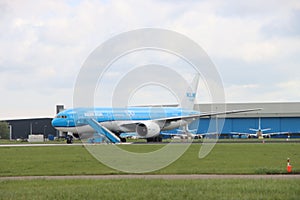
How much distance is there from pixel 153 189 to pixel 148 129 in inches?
1813

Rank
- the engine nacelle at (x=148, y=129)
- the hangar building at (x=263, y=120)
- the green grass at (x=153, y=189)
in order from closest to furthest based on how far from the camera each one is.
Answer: the green grass at (x=153, y=189) → the engine nacelle at (x=148, y=129) → the hangar building at (x=263, y=120)

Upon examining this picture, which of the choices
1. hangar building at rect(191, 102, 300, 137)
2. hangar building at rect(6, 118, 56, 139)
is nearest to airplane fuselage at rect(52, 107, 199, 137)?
hangar building at rect(191, 102, 300, 137)

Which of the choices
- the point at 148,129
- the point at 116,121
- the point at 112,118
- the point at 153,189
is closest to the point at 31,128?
the point at 116,121

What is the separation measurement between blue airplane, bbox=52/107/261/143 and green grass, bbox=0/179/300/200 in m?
42.0

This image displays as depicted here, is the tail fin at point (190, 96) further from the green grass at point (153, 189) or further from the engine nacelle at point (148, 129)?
the green grass at point (153, 189)

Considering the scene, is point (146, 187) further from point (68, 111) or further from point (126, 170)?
point (68, 111)

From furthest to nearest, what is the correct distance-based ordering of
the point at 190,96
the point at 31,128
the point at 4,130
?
the point at 4,130, the point at 31,128, the point at 190,96

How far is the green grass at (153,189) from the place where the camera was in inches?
585

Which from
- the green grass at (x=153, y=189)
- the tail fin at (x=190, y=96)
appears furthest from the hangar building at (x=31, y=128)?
the green grass at (x=153, y=189)

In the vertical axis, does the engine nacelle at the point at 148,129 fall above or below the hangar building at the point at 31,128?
above

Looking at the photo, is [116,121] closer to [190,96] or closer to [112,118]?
[112,118]

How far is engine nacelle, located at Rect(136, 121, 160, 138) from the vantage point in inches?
2458

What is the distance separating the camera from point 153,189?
640 inches

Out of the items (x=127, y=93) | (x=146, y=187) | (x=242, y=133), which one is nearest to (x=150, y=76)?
(x=127, y=93)
